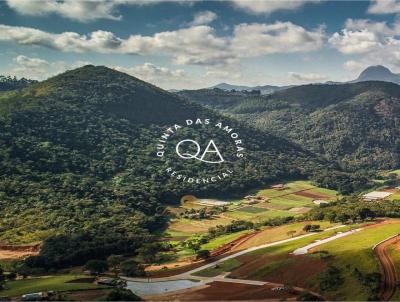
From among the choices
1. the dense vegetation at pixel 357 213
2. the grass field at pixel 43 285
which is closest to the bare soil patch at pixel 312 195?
the dense vegetation at pixel 357 213

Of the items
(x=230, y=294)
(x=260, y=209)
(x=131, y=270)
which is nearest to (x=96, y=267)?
(x=131, y=270)

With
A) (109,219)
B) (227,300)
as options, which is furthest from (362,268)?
(109,219)

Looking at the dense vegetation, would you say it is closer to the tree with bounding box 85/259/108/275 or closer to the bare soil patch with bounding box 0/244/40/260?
the tree with bounding box 85/259/108/275

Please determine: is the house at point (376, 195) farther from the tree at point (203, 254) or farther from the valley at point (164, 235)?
the tree at point (203, 254)

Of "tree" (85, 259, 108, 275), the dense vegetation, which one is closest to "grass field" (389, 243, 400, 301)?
the dense vegetation

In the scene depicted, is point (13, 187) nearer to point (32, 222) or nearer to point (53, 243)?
point (32, 222)

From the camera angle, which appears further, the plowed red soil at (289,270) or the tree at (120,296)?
the plowed red soil at (289,270)
